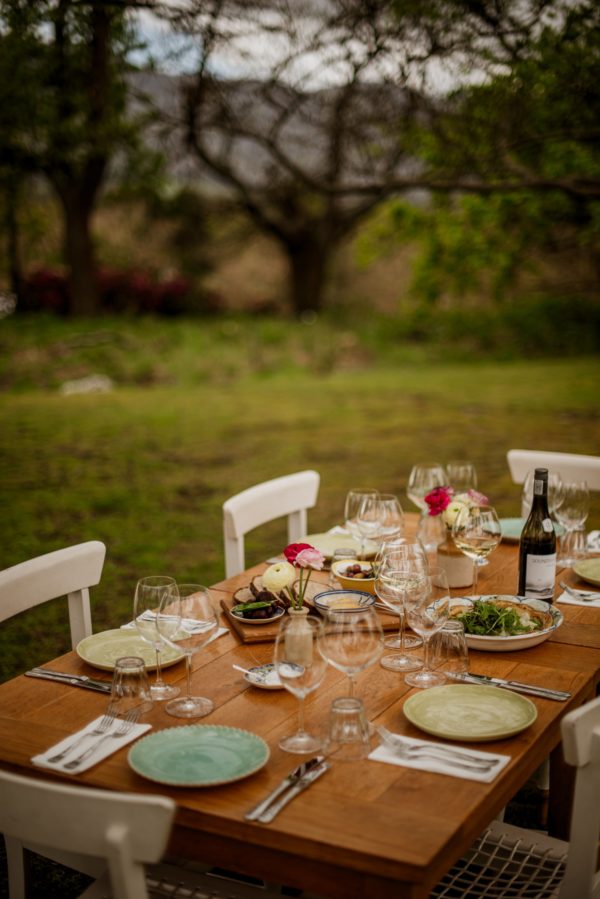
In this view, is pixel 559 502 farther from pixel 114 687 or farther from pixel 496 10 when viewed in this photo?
pixel 496 10

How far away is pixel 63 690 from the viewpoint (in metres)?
2.11

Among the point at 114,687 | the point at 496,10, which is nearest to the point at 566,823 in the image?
the point at 114,687

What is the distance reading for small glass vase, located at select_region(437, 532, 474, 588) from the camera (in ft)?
9.03

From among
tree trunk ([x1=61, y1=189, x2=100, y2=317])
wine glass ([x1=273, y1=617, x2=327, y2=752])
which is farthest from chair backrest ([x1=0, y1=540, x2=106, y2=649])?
tree trunk ([x1=61, y1=189, x2=100, y2=317])

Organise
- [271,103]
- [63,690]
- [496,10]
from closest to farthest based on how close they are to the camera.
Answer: [63,690]
[496,10]
[271,103]

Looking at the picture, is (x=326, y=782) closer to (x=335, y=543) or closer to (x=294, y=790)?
(x=294, y=790)

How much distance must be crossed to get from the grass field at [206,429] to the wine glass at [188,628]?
Result: 8.68 ft

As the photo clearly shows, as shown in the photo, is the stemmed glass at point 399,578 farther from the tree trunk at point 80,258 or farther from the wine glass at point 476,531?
the tree trunk at point 80,258

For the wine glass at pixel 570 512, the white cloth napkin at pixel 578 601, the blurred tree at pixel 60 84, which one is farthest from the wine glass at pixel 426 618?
the blurred tree at pixel 60 84

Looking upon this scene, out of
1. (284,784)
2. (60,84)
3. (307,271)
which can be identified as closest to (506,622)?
(284,784)

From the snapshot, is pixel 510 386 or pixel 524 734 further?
pixel 510 386

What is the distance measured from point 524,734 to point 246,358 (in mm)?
11854

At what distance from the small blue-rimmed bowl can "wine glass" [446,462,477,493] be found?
996mm

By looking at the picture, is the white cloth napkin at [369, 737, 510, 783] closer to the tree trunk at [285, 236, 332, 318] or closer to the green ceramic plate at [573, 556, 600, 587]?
the green ceramic plate at [573, 556, 600, 587]
